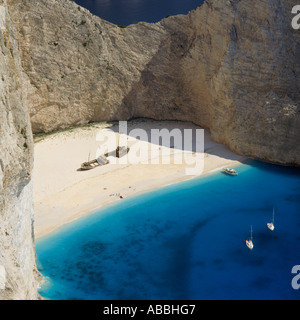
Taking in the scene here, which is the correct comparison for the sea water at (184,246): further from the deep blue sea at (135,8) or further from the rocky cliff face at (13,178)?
the deep blue sea at (135,8)

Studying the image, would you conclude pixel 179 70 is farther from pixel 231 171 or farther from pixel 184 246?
pixel 184 246

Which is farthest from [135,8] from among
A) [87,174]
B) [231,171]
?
[231,171]

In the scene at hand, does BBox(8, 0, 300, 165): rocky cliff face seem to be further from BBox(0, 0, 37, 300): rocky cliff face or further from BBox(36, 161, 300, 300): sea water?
BBox(0, 0, 37, 300): rocky cliff face

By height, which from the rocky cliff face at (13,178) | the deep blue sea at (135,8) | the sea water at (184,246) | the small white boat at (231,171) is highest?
the deep blue sea at (135,8)

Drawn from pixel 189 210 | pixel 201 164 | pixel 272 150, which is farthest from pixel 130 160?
pixel 272 150

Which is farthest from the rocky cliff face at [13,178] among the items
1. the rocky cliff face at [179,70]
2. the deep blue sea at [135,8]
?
the deep blue sea at [135,8]

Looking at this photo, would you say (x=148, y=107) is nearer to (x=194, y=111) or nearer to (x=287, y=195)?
(x=194, y=111)
